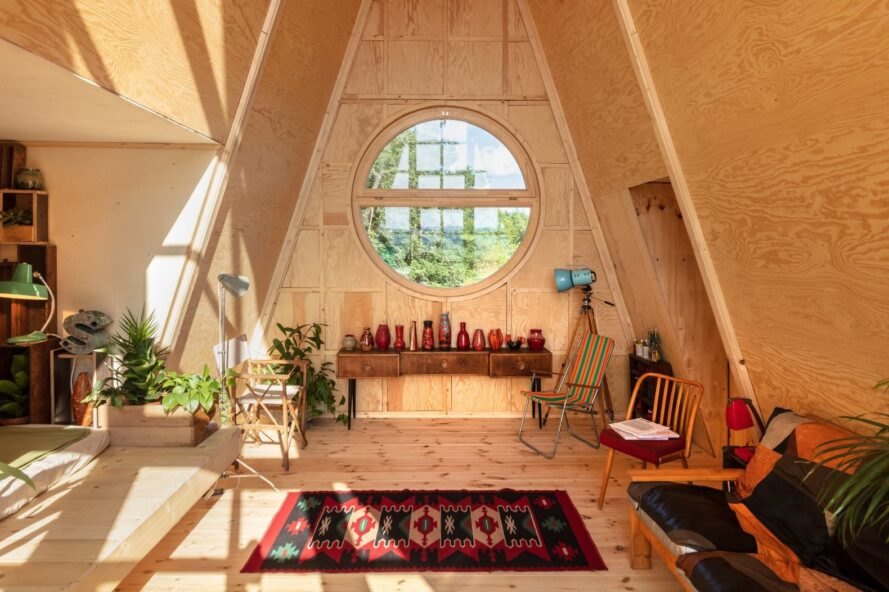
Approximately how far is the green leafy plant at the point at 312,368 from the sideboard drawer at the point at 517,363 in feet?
5.32

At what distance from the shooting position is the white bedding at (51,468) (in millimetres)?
2160

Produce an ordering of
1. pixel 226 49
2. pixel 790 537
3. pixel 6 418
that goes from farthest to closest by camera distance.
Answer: pixel 6 418
pixel 226 49
pixel 790 537

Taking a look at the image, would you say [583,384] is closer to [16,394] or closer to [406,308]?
[406,308]

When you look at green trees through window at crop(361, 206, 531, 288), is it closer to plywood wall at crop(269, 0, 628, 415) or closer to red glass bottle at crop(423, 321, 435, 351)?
plywood wall at crop(269, 0, 628, 415)

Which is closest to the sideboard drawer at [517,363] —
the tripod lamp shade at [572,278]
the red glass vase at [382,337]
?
the tripod lamp shade at [572,278]

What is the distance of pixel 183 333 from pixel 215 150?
134cm

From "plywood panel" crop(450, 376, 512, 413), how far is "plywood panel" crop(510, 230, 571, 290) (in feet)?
3.76

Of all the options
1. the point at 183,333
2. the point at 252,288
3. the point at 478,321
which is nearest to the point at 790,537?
the point at 478,321

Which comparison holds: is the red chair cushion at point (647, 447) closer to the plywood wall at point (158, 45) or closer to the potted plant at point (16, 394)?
the plywood wall at point (158, 45)

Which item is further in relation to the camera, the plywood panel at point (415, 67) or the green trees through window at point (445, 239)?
the green trees through window at point (445, 239)

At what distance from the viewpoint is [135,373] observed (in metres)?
2.97

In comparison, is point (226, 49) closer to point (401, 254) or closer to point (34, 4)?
point (34, 4)

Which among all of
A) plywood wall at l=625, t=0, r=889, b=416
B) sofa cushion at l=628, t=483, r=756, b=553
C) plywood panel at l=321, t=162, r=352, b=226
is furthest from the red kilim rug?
plywood panel at l=321, t=162, r=352, b=226

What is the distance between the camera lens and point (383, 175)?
16.3ft
